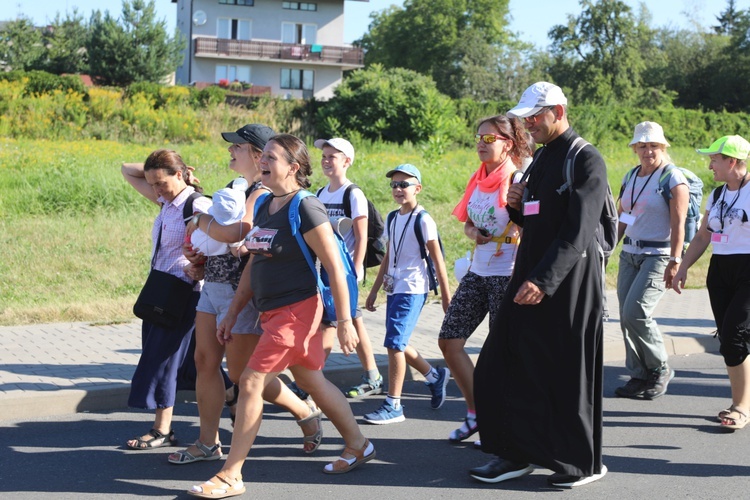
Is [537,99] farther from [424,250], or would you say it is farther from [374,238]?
[374,238]

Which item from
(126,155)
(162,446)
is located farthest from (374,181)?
(162,446)

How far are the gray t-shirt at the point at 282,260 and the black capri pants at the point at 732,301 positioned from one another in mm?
3030

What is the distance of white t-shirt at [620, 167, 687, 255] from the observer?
7.09 metres

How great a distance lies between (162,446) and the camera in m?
5.73

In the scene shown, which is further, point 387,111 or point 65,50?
point 65,50

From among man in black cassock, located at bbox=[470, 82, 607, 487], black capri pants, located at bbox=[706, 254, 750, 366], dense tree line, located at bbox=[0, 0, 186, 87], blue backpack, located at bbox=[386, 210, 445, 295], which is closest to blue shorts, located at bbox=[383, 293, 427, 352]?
blue backpack, located at bbox=[386, 210, 445, 295]

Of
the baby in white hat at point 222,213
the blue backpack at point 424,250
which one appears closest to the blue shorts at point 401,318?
the blue backpack at point 424,250

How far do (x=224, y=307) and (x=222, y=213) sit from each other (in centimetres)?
57

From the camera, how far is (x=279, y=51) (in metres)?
63.8

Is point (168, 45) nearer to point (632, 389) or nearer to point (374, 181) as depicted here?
point (374, 181)

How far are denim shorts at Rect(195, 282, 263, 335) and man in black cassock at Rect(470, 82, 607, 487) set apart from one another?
4.38 feet

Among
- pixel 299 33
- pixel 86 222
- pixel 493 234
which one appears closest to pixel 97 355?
pixel 493 234

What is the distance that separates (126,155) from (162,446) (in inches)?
701

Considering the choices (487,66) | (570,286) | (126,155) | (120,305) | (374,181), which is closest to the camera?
(570,286)
